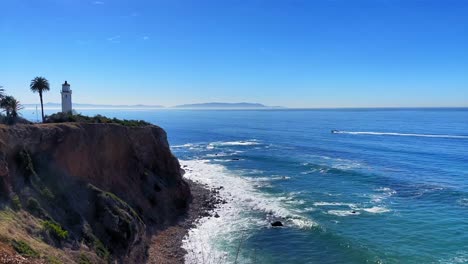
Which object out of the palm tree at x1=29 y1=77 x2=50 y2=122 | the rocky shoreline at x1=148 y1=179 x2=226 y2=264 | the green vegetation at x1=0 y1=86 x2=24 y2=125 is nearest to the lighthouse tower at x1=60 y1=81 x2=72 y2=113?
the palm tree at x1=29 y1=77 x2=50 y2=122

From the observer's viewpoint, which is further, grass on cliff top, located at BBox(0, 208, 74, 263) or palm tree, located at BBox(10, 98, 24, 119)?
palm tree, located at BBox(10, 98, 24, 119)

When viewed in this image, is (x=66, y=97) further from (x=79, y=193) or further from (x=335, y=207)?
(x=335, y=207)

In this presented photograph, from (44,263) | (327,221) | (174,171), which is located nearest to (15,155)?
(44,263)

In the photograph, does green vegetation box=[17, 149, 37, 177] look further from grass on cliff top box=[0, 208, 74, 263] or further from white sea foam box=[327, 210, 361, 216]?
white sea foam box=[327, 210, 361, 216]

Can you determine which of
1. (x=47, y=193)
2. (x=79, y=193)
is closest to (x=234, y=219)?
(x=79, y=193)

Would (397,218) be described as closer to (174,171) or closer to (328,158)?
(174,171)
